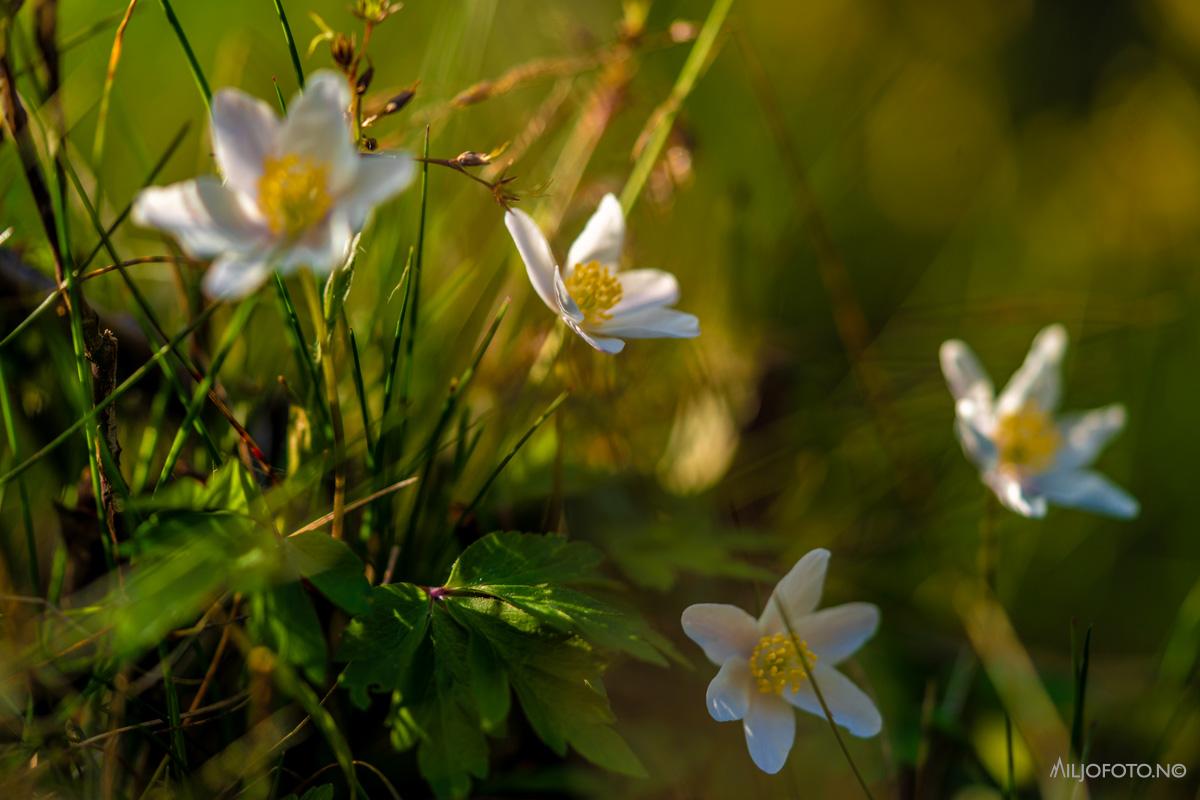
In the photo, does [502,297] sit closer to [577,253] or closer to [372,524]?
[577,253]

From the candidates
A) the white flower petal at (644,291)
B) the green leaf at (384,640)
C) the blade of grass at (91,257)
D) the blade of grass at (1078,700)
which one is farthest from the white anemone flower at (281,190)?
the blade of grass at (1078,700)

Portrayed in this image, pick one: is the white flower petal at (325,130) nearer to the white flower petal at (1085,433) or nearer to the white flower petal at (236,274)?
the white flower petal at (236,274)

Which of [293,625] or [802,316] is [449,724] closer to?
[293,625]

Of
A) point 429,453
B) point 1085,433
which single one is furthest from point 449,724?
point 1085,433

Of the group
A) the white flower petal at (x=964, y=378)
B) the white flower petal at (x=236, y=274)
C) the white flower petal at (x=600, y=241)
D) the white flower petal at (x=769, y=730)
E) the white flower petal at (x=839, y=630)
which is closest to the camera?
the white flower petal at (x=236, y=274)

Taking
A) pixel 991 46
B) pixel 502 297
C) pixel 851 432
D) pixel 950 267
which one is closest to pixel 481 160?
pixel 502 297

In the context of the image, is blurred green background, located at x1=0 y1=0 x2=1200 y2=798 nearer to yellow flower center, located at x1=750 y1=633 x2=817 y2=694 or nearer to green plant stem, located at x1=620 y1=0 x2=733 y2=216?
green plant stem, located at x1=620 y1=0 x2=733 y2=216

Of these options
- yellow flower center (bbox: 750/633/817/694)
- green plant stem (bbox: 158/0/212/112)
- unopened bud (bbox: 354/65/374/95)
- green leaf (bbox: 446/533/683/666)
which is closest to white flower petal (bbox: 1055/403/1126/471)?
yellow flower center (bbox: 750/633/817/694)
